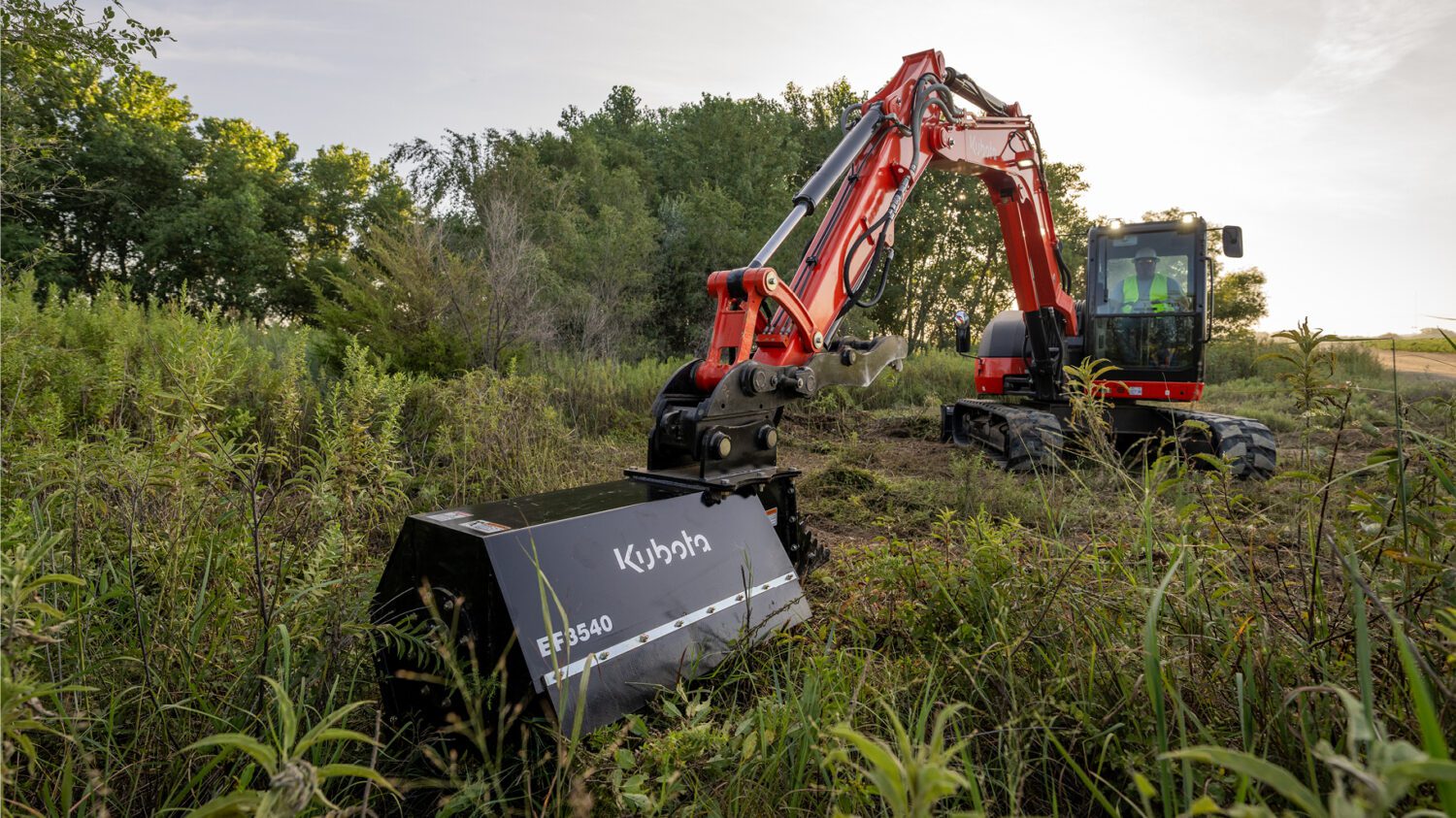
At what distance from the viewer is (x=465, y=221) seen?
17.3m

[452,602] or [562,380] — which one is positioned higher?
[562,380]

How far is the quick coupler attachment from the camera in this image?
68.5 inches

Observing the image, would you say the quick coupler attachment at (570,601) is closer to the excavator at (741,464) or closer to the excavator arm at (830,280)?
the excavator at (741,464)

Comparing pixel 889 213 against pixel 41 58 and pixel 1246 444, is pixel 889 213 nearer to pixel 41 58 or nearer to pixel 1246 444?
pixel 1246 444

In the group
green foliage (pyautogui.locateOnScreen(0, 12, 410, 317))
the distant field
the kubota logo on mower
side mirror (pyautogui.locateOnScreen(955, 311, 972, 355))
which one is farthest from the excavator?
green foliage (pyautogui.locateOnScreen(0, 12, 410, 317))

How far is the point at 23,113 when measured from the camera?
14.3ft

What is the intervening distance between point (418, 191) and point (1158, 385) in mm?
17201

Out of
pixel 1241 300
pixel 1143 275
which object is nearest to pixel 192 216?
pixel 1143 275

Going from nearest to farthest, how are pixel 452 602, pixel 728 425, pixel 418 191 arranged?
pixel 452 602, pixel 728 425, pixel 418 191

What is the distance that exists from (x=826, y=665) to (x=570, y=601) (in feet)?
2.37

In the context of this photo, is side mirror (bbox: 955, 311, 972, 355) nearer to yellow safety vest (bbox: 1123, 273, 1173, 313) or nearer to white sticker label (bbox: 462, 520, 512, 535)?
yellow safety vest (bbox: 1123, 273, 1173, 313)


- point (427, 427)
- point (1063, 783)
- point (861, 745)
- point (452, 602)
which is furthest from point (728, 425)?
point (427, 427)

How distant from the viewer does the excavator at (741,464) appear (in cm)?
179

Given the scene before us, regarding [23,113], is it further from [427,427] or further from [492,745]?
[492,745]
